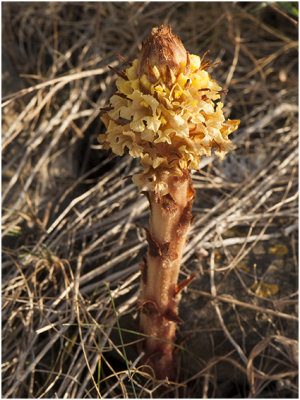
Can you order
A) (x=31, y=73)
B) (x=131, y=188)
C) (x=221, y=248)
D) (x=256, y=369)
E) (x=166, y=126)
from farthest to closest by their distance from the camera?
(x=31, y=73) → (x=131, y=188) → (x=221, y=248) → (x=256, y=369) → (x=166, y=126)

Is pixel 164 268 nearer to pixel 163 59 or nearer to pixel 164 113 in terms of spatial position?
pixel 164 113

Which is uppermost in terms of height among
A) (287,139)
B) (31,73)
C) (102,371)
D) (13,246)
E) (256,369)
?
(31,73)

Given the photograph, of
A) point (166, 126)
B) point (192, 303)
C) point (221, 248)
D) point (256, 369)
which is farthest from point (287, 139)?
point (166, 126)

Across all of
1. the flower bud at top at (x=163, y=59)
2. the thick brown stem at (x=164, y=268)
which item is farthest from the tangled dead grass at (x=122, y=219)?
the flower bud at top at (x=163, y=59)

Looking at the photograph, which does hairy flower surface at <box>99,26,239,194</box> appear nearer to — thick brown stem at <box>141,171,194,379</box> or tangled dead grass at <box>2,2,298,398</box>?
thick brown stem at <box>141,171,194,379</box>

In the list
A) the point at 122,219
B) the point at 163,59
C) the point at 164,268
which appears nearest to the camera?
the point at 163,59

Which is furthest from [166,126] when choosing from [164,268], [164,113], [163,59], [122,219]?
[122,219]

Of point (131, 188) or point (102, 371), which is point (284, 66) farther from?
point (102, 371)

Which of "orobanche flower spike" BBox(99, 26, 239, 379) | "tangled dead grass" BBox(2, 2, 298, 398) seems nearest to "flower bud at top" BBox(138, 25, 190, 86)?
"orobanche flower spike" BBox(99, 26, 239, 379)
